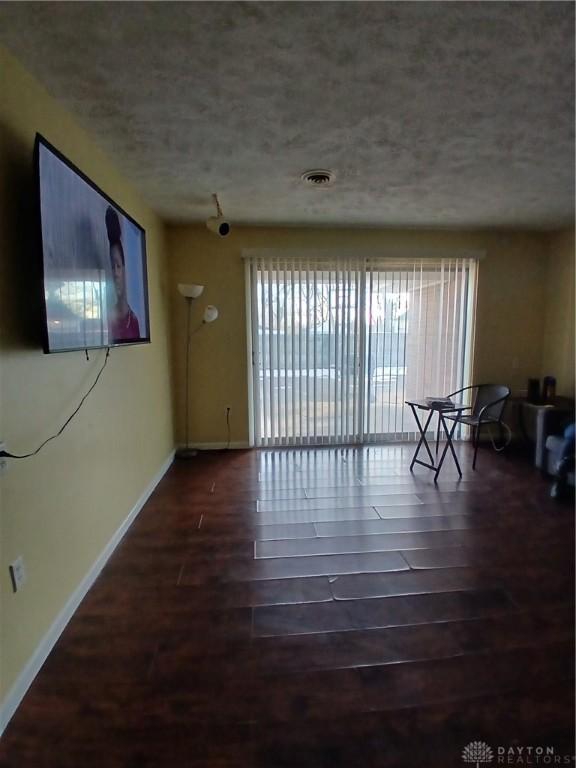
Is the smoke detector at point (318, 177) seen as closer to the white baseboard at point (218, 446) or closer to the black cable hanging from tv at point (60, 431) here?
the black cable hanging from tv at point (60, 431)

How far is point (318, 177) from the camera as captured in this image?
2.48 metres

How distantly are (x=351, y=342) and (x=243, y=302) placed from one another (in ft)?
4.05

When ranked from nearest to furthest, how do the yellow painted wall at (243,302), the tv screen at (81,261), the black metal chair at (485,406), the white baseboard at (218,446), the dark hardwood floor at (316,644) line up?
the dark hardwood floor at (316,644) < the tv screen at (81,261) < the black metal chair at (485,406) < the yellow painted wall at (243,302) < the white baseboard at (218,446)

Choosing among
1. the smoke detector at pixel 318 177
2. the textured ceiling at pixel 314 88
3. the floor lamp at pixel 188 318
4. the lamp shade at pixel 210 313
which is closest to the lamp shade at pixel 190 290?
the floor lamp at pixel 188 318

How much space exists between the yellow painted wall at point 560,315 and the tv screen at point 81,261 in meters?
4.17

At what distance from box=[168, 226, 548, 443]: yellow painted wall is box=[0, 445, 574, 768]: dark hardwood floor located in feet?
4.89

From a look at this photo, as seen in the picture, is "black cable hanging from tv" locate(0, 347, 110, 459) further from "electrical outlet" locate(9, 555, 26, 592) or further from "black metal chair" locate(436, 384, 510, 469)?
"black metal chair" locate(436, 384, 510, 469)

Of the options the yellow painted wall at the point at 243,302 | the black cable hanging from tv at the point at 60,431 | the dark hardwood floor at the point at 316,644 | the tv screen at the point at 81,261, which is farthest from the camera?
the yellow painted wall at the point at 243,302

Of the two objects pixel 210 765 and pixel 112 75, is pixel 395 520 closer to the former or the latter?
pixel 210 765

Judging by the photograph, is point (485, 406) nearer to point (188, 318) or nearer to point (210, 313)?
point (210, 313)

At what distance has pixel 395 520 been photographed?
2469 mm

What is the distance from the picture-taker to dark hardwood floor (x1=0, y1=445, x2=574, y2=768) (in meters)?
1.16

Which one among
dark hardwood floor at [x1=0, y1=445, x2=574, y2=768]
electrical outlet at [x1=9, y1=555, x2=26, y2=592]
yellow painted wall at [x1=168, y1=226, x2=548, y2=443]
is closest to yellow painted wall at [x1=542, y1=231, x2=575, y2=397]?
yellow painted wall at [x1=168, y1=226, x2=548, y2=443]

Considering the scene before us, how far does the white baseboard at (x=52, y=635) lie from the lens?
4.09 ft
